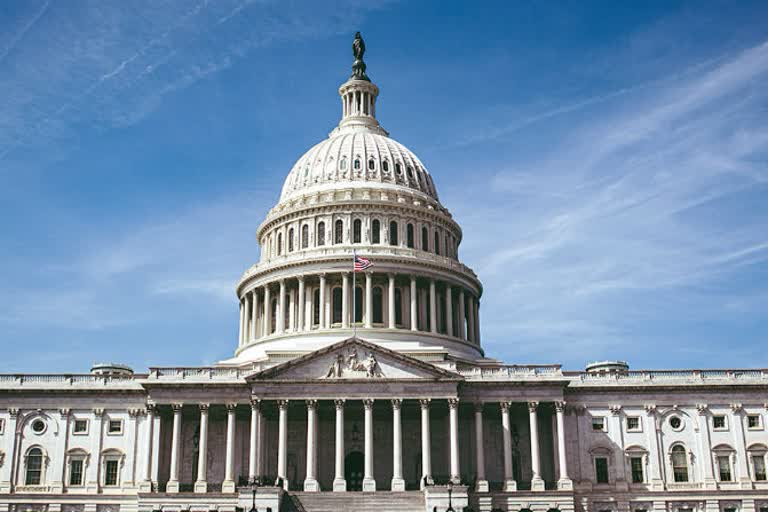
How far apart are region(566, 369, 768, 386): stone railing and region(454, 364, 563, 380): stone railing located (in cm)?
308

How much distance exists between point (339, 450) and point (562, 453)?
60.4ft

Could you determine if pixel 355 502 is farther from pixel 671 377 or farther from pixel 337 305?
pixel 671 377

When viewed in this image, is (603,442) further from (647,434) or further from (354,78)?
(354,78)

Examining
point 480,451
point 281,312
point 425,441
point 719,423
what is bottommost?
point 480,451

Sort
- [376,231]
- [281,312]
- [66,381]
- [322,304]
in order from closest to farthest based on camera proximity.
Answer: [66,381] < [322,304] < [281,312] < [376,231]

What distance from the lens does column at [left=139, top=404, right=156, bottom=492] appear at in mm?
72812

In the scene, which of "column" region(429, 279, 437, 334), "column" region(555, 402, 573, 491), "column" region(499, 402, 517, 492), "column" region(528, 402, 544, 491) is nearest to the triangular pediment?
"column" region(499, 402, 517, 492)

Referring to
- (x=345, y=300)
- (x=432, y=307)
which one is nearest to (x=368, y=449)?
(x=345, y=300)

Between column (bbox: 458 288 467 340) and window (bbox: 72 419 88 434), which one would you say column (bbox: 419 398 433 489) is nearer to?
column (bbox: 458 288 467 340)

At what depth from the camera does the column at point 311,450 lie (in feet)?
230

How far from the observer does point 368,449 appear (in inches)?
2854

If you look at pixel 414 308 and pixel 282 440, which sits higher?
pixel 414 308

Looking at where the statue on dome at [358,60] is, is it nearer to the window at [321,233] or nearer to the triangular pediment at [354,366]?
the window at [321,233]

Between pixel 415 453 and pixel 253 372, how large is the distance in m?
15.6
